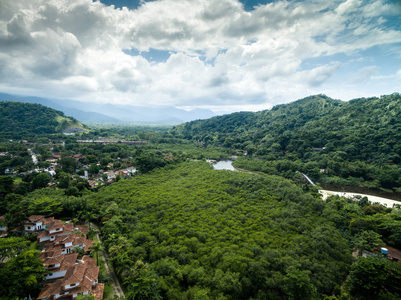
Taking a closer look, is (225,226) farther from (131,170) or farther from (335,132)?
(335,132)

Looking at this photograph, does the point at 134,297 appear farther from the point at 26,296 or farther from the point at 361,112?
the point at 361,112

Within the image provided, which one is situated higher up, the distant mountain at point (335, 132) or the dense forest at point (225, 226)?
the distant mountain at point (335, 132)

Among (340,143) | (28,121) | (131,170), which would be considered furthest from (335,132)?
(28,121)

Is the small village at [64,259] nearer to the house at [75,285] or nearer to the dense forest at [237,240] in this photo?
the house at [75,285]

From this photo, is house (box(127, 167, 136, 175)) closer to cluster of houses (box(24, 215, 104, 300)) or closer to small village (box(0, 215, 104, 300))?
small village (box(0, 215, 104, 300))

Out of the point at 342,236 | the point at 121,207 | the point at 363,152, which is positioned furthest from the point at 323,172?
the point at 121,207

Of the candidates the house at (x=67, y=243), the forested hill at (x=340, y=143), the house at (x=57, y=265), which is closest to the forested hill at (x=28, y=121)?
the forested hill at (x=340, y=143)
